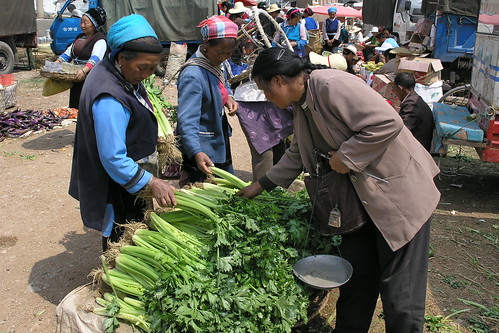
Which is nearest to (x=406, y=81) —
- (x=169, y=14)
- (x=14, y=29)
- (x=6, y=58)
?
(x=169, y=14)

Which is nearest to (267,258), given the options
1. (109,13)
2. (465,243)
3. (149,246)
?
(149,246)

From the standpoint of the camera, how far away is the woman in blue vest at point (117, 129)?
105 inches

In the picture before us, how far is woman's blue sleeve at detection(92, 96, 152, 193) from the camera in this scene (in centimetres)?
265

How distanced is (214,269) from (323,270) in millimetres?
628

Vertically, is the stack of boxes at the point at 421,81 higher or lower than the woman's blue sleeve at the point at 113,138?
lower

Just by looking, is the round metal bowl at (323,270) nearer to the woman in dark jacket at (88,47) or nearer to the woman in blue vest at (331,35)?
the woman in dark jacket at (88,47)

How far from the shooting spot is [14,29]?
14602 millimetres

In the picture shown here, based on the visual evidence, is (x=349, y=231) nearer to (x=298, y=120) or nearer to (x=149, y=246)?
(x=298, y=120)

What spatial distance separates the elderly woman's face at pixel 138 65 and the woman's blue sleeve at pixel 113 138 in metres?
0.20

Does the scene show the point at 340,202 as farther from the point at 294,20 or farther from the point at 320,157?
the point at 294,20

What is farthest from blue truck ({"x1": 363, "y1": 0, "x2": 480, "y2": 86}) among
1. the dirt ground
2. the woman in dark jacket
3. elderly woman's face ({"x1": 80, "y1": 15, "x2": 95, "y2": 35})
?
elderly woman's face ({"x1": 80, "y1": 15, "x2": 95, "y2": 35})

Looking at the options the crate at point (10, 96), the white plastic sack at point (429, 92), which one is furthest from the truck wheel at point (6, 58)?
the white plastic sack at point (429, 92)

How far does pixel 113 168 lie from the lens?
2.70 metres

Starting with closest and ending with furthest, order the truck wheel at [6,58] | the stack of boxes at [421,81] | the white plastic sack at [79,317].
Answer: the white plastic sack at [79,317]
the stack of boxes at [421,81]
the truck wheel at [6,58]
